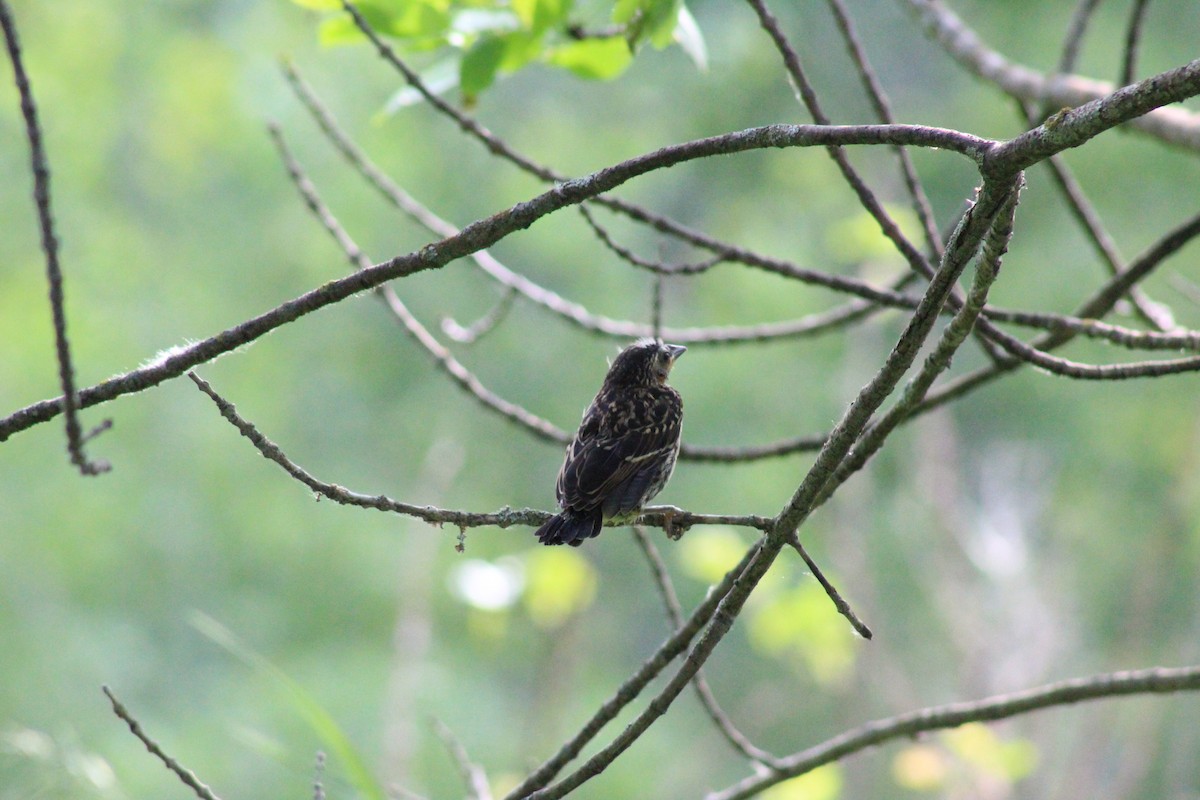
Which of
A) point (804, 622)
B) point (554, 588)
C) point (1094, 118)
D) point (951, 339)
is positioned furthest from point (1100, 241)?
point (554, 588)

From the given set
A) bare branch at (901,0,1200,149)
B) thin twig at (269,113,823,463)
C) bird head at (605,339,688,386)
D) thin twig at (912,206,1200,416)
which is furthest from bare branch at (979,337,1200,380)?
bird head at (605,339,688,386)

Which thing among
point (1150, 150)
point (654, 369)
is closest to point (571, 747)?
point (654, 369)

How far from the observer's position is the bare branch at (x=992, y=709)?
269 cm

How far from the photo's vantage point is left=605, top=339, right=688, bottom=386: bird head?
516 centimetres

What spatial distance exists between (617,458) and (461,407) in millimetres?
12882

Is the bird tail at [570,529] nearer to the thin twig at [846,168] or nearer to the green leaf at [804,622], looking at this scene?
the thin twig at [846,168]

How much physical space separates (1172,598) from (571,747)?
12.6 meters

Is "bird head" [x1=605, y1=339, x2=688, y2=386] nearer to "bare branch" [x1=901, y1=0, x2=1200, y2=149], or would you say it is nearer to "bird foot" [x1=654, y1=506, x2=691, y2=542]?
"bare branch" [x1=901, y1=0, x2=1200, y2=149]

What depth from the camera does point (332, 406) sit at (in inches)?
674

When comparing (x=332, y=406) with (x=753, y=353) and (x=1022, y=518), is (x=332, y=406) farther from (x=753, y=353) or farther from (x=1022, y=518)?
(x=1022, y=518)

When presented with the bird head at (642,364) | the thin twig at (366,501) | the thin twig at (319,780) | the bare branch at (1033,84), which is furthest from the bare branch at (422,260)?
the bird head at (642,364)

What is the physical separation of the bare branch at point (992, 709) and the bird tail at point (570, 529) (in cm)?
78

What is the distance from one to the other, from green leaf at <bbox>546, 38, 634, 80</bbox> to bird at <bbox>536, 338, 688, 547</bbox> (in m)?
1.14

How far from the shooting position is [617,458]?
412 cm
